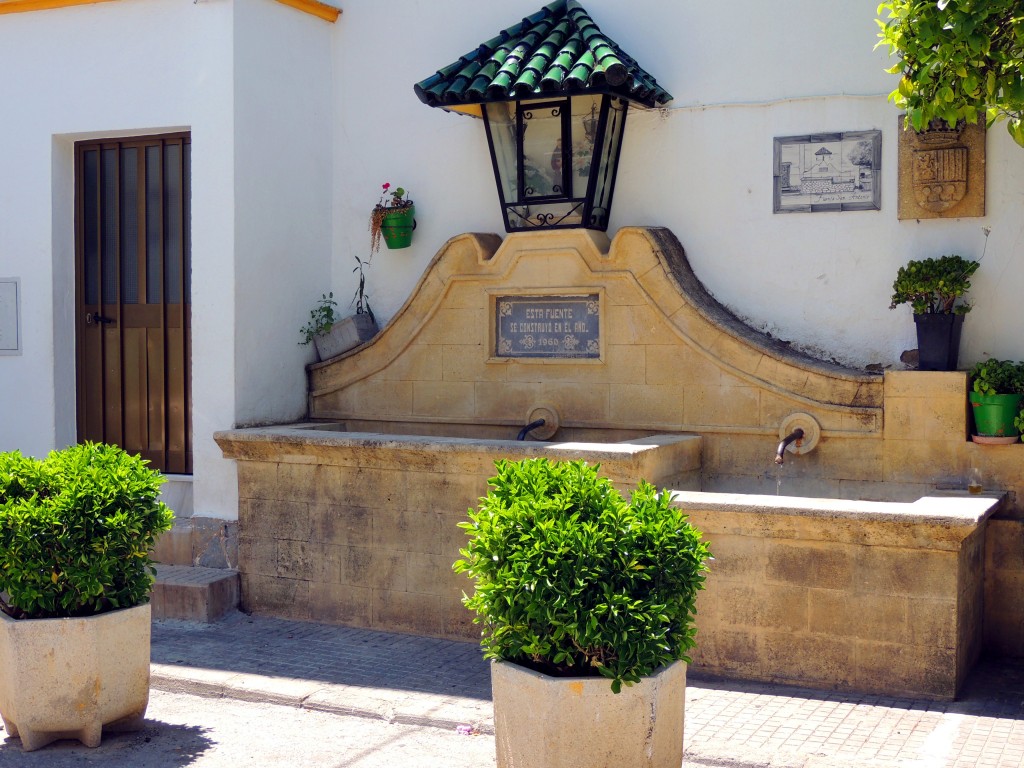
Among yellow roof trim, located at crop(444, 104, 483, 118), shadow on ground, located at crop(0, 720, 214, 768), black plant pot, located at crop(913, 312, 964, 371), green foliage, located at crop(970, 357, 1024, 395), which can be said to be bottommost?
shadow on ground, located at crop(0, 720, 214, 768)

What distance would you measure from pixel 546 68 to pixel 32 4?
14.0ft

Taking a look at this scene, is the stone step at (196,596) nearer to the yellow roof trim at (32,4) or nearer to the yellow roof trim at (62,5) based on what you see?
the yellow roof trim at (62,5)

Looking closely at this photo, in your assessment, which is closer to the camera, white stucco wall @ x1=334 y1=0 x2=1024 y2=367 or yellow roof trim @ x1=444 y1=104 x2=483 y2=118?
→ white stucco wall @ x1=334 y1=0 x2=1024 y2=367

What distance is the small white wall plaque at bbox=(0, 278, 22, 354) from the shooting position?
965 cm

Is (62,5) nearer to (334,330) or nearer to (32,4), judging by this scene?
(32,4)

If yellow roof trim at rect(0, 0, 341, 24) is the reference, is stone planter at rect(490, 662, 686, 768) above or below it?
below

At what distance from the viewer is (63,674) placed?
5.71 metres

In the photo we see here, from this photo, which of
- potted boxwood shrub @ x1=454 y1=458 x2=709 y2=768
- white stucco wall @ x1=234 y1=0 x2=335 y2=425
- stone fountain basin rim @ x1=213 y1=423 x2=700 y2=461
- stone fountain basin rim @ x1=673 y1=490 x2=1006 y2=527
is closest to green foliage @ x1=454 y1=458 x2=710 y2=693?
potted boxwood shrub @ x1=454 y1=458 x2=709 y2=768

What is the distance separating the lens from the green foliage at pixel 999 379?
285 inches

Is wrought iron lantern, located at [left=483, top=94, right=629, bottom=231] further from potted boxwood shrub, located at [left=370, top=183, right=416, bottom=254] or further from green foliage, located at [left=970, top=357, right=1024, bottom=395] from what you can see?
green foliage, located at [left=970, top=357, right=1024, bottom=395]

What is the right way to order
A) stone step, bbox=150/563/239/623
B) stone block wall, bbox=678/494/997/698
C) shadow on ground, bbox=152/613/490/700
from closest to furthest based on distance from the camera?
stone block wall, bbox=678/494/997/698 → shadow on ground, bbox=152/613/490/700 → stone step, bbox=150/563/239/623

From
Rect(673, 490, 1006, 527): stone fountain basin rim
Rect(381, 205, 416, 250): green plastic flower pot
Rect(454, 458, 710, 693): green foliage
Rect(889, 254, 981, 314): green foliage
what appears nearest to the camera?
Rect(454, 458, 710, 693): green foliage

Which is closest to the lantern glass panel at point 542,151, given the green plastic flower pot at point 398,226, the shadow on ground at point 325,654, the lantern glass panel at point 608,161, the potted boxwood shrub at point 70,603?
the lantern glass panel at point 608,161

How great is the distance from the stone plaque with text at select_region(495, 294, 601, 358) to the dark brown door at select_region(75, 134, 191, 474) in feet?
8.32
